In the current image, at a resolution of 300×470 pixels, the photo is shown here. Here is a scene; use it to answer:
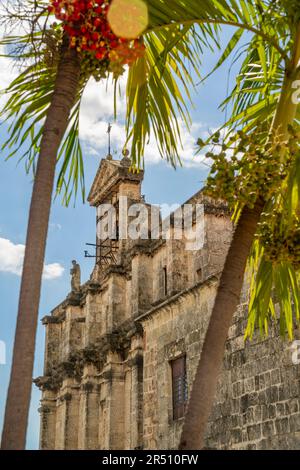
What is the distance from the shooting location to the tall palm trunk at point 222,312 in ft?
13.6

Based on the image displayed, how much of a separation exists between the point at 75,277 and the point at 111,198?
3.83 meters

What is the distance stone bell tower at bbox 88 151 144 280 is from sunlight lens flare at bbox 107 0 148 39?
78.8ft

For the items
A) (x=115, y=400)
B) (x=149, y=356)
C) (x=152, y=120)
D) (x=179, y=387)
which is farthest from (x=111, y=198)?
(x=152, y=120)

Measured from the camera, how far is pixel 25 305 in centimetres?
396

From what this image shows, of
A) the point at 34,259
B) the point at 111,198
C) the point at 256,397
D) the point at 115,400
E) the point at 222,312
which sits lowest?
the point at 222,312

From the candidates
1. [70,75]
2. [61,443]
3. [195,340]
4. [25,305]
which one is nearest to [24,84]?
[70,75]

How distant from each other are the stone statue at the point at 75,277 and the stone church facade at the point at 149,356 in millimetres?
51

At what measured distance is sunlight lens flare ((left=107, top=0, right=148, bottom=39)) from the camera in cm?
463

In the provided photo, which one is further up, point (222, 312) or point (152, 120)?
point (152, 120)

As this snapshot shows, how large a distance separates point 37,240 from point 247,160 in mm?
1540

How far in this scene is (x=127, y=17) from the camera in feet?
15.3

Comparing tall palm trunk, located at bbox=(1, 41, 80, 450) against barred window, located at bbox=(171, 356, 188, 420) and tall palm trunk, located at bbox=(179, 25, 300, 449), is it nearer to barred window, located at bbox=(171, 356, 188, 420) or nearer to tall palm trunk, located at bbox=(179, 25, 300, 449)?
tall palm trunk, located at bbox=(179, 25, 300, 449)

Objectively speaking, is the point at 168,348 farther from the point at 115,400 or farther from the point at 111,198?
the point at 111,198

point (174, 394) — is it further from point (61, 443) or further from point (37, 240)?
point (61, 443)
